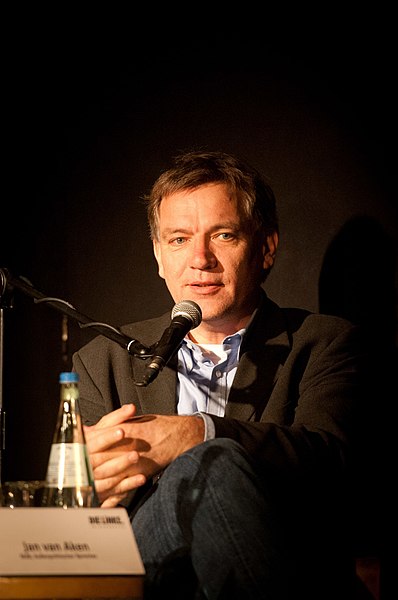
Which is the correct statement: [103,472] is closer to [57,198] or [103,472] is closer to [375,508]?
[375,508]

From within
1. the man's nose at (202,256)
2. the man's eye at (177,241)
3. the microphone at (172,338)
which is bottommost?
the microphone at (172,338)

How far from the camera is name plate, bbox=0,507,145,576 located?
50.0 inches

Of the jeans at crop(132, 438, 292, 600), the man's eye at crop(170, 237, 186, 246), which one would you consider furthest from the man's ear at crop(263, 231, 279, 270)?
the jeans at crop(132, 438, 292, 600)

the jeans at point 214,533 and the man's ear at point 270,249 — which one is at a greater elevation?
the man's ear at point 270,249

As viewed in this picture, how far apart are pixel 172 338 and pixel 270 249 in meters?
1.10

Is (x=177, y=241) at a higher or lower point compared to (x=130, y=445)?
higher

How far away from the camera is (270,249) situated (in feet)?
9.75

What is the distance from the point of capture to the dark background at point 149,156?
10.1ft

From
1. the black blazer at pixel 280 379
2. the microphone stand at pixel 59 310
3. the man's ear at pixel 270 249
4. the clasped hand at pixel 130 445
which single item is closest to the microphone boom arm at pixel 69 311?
the microphone stand at pixel 59 310

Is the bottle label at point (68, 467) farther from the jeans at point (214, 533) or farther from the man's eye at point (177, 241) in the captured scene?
the man's eye at point (177, 241)

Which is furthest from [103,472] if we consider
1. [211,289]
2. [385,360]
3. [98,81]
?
[98,81]

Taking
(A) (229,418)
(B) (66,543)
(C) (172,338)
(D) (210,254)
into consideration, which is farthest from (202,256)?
(B) (66,543)

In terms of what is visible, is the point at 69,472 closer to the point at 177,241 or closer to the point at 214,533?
the point at 214,533

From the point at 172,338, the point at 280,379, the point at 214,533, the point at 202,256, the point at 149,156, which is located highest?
the point at 149,156
